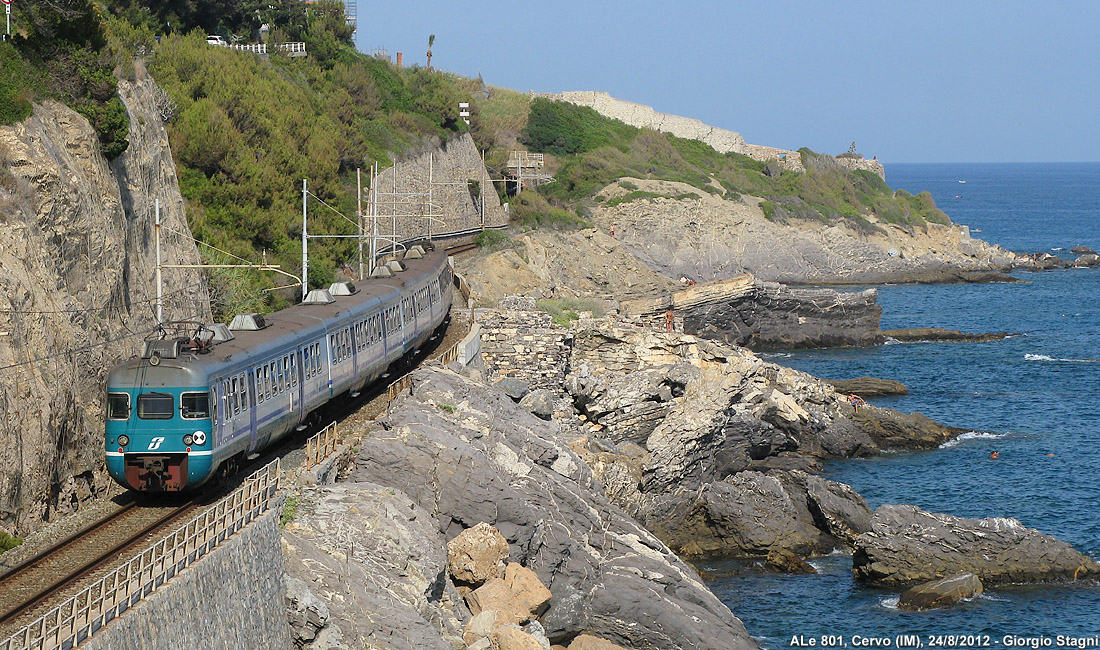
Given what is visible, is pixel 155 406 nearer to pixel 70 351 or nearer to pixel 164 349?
pixel 164 349

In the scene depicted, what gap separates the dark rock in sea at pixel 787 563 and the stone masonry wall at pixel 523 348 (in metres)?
10.9

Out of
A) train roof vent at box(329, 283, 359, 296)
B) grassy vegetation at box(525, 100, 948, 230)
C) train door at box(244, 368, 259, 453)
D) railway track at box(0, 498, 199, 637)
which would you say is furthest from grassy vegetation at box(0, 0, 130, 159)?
grassy vegetation at box(525, 100, 948, 230)

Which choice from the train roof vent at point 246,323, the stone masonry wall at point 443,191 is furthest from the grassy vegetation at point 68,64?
the stone masonry wall at point 443,191

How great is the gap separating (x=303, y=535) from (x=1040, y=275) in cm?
10274

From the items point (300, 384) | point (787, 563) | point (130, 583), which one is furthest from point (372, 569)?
point (787, 563)

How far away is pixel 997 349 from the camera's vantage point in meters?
71.6

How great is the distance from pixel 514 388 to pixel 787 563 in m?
9.98

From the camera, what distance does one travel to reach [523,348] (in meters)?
41.5

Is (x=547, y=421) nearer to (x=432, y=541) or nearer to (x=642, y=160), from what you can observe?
(x=432, y=541)

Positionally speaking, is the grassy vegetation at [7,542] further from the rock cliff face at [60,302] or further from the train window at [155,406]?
the train window at [155,406]

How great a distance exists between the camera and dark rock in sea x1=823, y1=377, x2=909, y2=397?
57875 millimetres

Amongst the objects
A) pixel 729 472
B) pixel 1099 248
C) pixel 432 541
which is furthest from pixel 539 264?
pixel 1099 248

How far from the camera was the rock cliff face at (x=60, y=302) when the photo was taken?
20812 millimetres

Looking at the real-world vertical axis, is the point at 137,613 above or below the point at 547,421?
above
